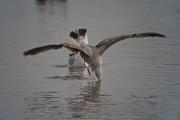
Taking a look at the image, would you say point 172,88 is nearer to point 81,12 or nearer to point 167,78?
point 167,78

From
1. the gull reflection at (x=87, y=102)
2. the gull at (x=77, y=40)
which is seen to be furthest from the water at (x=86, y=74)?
the gull at (x=77, y=40)

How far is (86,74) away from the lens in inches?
722

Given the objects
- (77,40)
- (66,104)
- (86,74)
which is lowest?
(66,104)

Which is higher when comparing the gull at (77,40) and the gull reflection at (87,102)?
the gull at (77,40)

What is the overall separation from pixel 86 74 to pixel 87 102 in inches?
139

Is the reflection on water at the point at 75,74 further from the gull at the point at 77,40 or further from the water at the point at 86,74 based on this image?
the gull at the point at 77,40

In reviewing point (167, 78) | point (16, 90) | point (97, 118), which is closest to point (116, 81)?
point (167, 78)

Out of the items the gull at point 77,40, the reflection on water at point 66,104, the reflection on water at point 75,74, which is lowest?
the reflection on water at point 66,104

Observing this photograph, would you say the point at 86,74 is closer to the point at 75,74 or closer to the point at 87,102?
the point at 75,74

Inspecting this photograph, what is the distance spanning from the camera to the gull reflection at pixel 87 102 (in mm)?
13742

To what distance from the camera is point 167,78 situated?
1731 cm

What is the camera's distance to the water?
553 inches

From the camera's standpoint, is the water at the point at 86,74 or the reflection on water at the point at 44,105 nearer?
the reflection on water at the point at 44,105

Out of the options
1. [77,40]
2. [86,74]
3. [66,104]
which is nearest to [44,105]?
[66,104]
